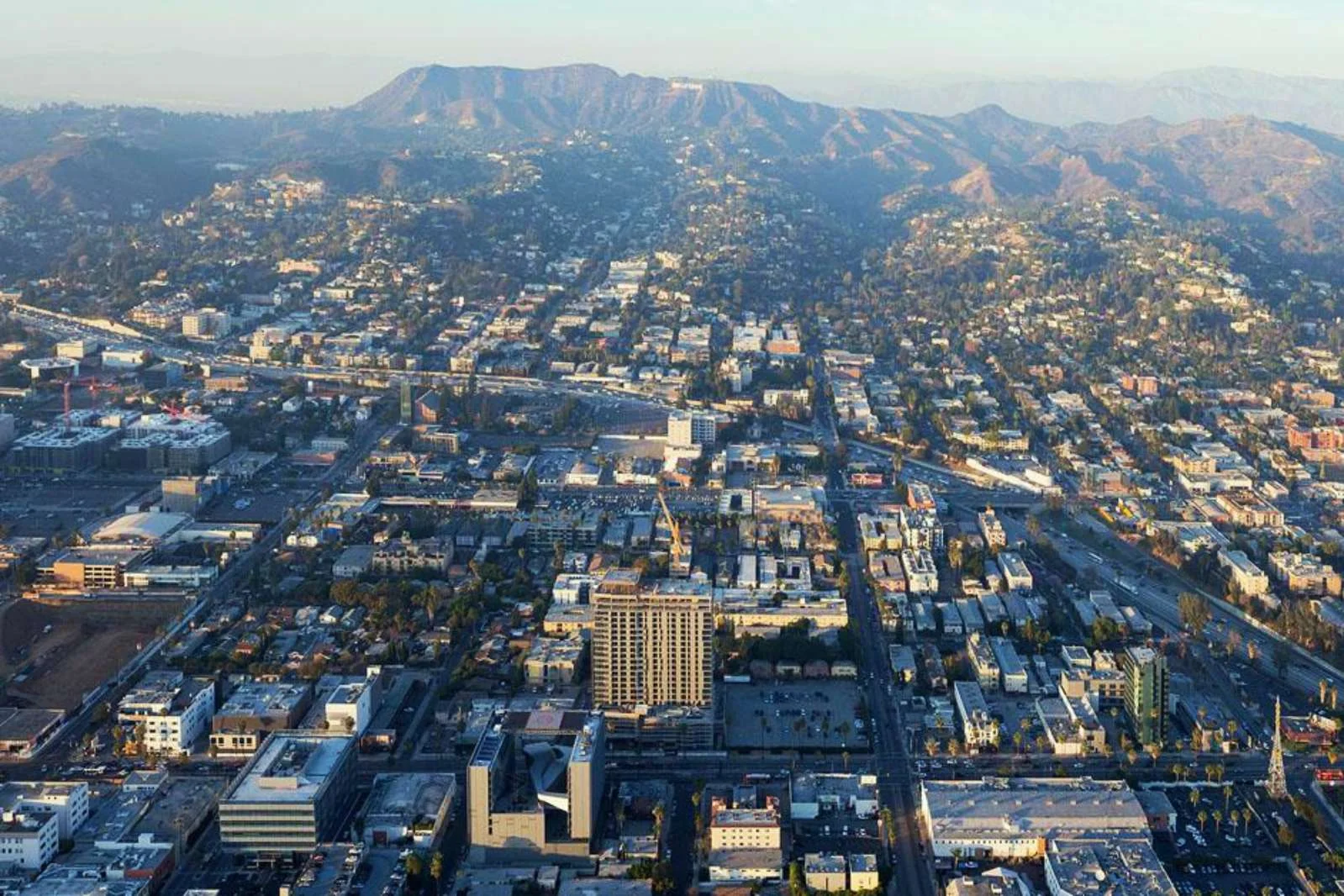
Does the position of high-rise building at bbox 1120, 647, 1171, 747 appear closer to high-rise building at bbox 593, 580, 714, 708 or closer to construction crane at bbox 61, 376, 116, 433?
high-rise building at bbox 593, 580, 714, 708

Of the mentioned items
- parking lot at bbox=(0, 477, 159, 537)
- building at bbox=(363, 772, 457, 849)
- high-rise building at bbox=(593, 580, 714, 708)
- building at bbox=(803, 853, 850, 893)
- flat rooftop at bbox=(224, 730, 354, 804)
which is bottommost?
parking lot at bbox=(0, 477, 159, 537)

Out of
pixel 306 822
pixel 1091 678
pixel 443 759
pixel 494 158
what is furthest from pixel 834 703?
pixel 494 158

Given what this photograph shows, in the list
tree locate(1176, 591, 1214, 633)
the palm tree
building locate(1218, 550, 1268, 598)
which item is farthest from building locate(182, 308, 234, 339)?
the palm tree

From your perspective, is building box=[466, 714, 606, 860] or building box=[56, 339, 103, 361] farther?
building box=[56, 339, 103, 361]

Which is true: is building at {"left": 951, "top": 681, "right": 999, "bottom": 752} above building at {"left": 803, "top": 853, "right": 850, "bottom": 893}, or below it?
below

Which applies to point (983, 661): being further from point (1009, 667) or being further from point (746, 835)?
point (746, 835)

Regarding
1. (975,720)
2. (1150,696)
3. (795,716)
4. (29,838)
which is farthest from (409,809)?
(1150,696)

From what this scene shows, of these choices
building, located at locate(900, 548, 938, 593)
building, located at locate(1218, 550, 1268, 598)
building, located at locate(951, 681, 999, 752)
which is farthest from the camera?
Result: building, located at locate(1218, 550, 1268, 598)
